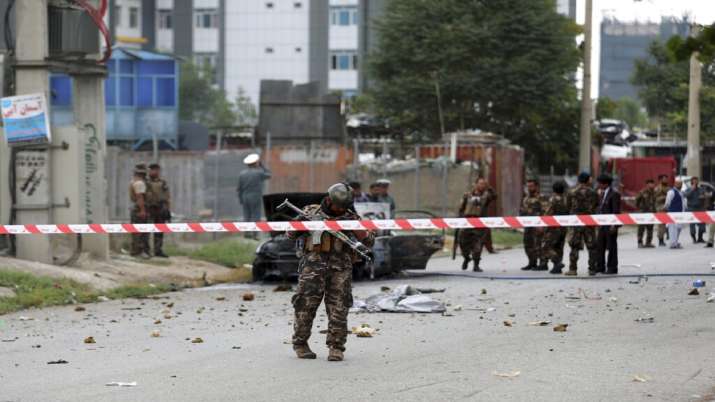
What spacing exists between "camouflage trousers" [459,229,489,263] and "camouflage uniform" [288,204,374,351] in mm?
9454

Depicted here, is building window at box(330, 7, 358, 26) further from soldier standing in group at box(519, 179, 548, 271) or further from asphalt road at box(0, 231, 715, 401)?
asphalt road at box(0, 231, 715, 401)

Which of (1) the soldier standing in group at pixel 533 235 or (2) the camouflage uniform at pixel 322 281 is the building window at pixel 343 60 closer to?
(1) the soldier standing in group at pixel 533 235

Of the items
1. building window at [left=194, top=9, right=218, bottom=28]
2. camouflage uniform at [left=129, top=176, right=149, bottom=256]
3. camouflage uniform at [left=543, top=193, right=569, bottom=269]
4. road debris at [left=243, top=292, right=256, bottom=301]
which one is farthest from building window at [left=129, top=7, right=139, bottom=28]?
road debris at [left=243, top=292, right=256, bottom=301]

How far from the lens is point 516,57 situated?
42.9m

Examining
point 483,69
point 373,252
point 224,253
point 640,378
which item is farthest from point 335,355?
point 483,69

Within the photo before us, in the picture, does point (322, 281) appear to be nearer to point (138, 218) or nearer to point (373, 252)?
point (373, 252)

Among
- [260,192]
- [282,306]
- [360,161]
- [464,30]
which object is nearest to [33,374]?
[282,306]

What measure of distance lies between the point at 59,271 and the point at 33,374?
7788 mm

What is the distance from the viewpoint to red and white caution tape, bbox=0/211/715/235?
1087 centimetres

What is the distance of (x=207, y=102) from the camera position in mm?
71688

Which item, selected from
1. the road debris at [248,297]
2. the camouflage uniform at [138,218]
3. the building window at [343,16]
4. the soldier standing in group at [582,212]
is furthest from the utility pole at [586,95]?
the building window at [343,16]

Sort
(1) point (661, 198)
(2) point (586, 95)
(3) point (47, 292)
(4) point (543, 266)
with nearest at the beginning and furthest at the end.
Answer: (3) point (47, 292) < (4) point (543, 266) < (1) point (661, 198) < (2) point (586, 95)

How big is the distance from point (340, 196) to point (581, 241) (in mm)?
9112

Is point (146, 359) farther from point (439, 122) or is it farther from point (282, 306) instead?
point (439, 122)
